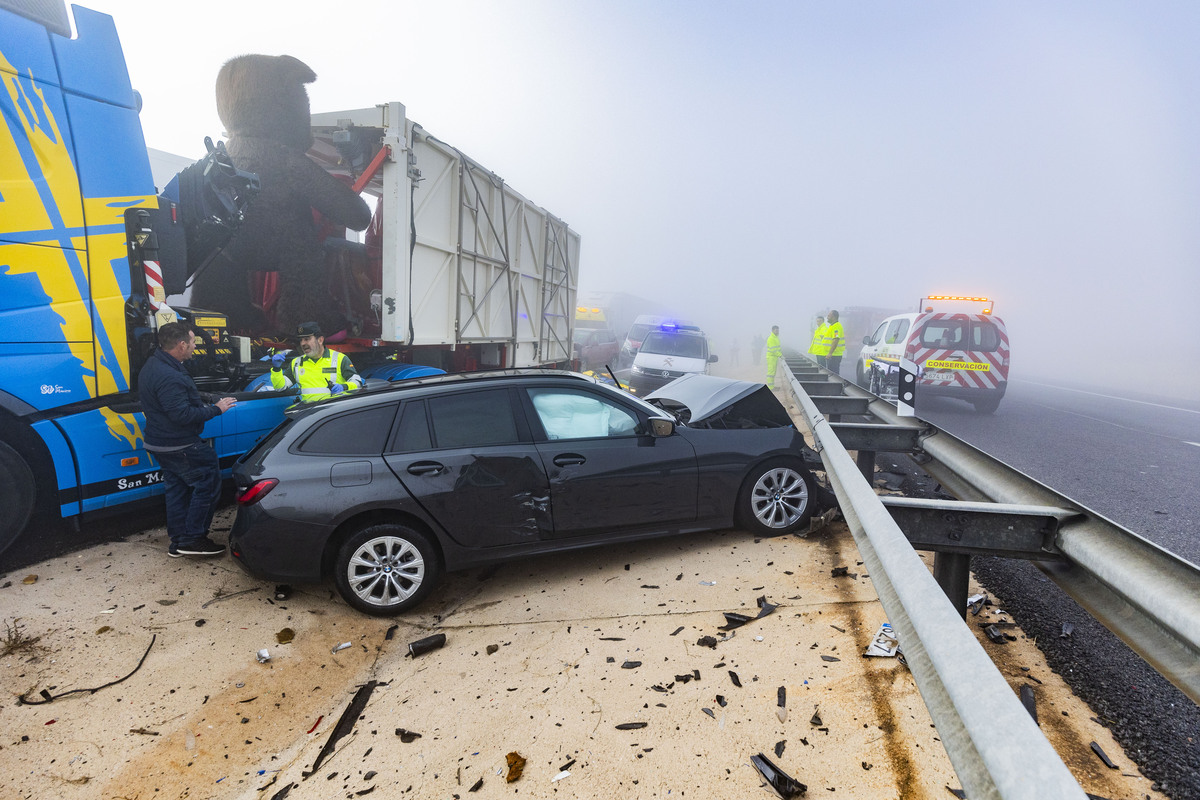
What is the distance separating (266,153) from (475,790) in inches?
248

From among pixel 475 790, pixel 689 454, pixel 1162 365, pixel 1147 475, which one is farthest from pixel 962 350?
pixel 1162 365

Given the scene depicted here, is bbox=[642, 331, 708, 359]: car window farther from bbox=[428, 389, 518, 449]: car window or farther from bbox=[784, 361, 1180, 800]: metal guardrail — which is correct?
bbox=[784, 361, 1180, 800]: metal guardrail

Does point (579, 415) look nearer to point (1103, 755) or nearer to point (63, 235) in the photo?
point (1103, 755)

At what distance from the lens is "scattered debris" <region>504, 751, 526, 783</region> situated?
2.35 m

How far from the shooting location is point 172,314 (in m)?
4.67

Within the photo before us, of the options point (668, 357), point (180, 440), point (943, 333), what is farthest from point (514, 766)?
point (668, 357)

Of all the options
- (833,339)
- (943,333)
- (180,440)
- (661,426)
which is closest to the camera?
(661,426)

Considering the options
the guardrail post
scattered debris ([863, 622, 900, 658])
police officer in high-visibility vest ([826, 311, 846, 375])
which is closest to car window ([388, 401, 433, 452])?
scattered debris ([863, 622, 900, 658])

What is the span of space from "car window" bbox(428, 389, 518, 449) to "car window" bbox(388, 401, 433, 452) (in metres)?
0.05

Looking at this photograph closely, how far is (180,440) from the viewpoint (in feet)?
14.0

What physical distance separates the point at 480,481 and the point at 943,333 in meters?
9.95

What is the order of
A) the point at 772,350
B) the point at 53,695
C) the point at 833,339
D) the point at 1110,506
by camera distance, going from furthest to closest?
the point at 772,350, the point at 833,339, the point at 1110,506, the point at 53,695

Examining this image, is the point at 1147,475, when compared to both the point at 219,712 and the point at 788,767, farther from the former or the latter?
the point at 219,712

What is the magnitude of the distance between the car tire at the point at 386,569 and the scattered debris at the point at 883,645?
96.9 inches
